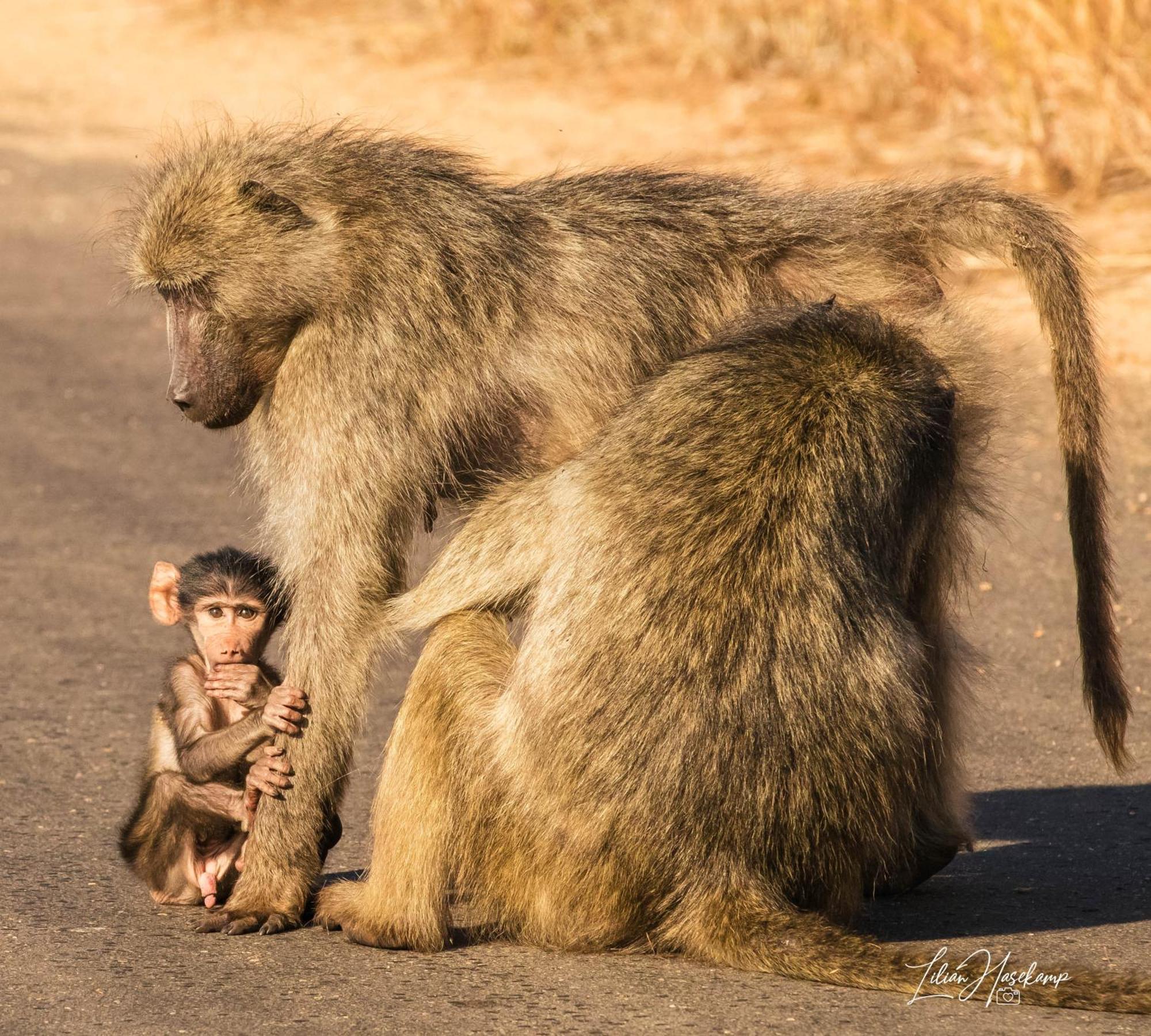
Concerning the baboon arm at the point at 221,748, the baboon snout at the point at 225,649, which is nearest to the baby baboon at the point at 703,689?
the baboon arm at the point at 221,748

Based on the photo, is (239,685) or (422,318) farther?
(239,685)

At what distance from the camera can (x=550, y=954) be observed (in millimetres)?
3613

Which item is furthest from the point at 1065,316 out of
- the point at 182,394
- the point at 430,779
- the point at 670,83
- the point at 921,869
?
the point at 670,83

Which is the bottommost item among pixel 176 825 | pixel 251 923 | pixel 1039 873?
pixel 1039 873

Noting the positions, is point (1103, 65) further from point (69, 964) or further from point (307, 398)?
point (69, 964)

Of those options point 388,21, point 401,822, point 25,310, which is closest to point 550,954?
point 401,822

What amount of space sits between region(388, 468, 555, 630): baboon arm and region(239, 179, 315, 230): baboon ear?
2.59ft

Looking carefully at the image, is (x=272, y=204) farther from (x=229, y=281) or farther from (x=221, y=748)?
(x=221, y=748)

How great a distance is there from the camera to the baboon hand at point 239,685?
3996mm

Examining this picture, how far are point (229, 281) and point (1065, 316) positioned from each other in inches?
69.4

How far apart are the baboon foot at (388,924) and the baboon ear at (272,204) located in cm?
141

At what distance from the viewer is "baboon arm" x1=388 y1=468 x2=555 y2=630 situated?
→ 355cm

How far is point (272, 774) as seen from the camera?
3758mm

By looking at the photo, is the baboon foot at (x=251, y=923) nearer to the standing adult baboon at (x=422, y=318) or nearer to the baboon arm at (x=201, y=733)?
the standing adult baboon at (x=422, y=318)
